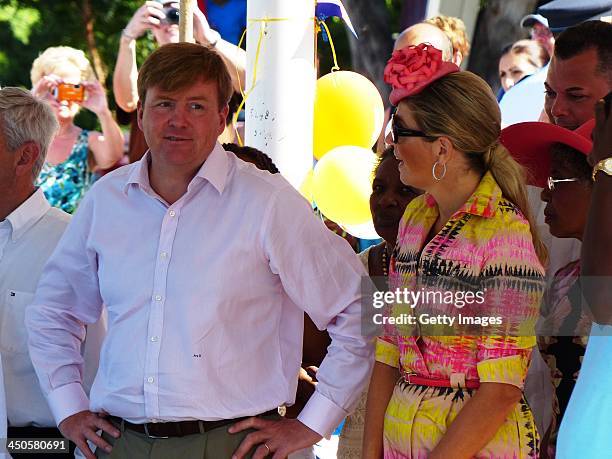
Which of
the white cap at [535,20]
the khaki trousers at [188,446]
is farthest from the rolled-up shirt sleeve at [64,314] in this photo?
the white cap at [535,20]

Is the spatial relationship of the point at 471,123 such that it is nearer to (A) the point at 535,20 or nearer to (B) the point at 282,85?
(B) the point at 282,85

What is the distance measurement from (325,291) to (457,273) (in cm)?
40

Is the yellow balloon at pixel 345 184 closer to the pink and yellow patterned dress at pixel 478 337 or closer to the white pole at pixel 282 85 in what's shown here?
the white pole at pixel 282 85

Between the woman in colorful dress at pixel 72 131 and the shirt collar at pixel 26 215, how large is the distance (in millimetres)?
1901

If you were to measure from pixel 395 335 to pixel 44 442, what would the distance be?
1.22 metres

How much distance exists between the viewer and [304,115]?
3.71m

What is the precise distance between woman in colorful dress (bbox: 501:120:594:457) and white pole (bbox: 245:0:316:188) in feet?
3.76

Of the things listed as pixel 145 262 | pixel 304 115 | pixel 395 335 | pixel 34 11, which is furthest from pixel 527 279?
pixel 34 11

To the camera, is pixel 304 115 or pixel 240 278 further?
pixel 304 115

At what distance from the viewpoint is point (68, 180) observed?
16.7 ft

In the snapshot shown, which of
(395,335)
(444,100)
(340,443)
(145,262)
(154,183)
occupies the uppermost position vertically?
(444,100)

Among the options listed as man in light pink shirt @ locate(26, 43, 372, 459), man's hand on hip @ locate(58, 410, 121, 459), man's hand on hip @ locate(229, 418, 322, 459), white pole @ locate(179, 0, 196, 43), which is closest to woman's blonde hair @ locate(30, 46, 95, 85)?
white pole @ locate(179, 0, 196, 43)

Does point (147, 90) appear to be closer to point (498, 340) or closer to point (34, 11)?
point (498, 340)

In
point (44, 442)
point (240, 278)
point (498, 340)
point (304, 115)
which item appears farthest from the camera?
point (304, 115)
